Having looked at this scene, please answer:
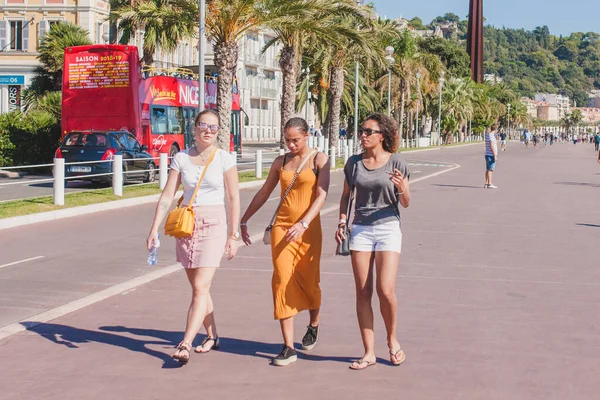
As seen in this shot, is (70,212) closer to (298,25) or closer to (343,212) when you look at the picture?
(343,212)

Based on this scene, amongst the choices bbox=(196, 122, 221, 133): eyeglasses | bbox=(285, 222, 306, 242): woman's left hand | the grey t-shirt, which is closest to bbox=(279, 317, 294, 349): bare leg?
bbox=(285, 222, 306, 242): woman's left hand

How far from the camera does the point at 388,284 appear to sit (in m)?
6.37

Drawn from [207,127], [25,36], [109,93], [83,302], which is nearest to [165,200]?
[207,127]

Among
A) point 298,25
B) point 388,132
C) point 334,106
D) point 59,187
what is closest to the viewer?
point 388,132

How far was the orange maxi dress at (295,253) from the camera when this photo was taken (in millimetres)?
6492

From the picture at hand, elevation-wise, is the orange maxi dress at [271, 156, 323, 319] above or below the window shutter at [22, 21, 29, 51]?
below

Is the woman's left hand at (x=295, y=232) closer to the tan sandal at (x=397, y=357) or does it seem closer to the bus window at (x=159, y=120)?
the tan sandal at (x=397, y=357)

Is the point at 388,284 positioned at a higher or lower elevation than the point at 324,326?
higher

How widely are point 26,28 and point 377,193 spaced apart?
5238 cm

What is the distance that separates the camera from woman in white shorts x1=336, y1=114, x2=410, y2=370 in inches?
250

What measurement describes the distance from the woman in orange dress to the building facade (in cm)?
4986

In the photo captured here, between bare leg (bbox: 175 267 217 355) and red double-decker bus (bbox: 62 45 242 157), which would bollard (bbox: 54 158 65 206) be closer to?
red double-decker bus (bbox: 62 45 242 157)

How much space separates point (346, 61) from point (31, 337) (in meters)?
37.8

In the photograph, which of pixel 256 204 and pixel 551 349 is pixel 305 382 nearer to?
pixel 256 204
